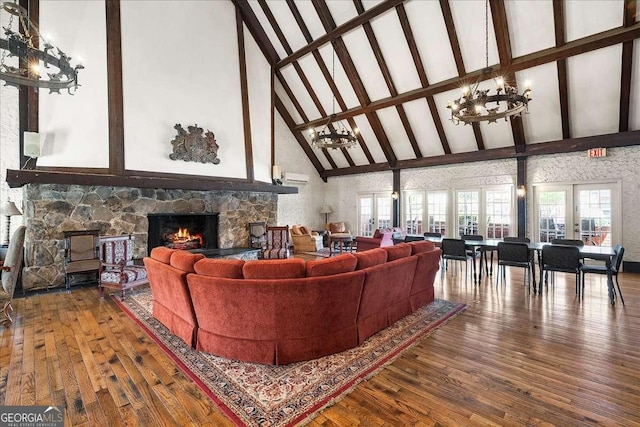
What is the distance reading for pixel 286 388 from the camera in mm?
2375

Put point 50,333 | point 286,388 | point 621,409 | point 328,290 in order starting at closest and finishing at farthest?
point 621,409 < point 286,388 < point 328,290 < point 50,333

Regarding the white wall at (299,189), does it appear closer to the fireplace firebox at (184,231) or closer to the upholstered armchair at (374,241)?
the fireplace firebox at (184,231)

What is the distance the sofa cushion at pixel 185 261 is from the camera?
10.0 ft

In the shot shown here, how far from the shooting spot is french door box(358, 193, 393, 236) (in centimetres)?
1130

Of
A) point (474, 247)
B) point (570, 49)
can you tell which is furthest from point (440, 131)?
point (474, 247)

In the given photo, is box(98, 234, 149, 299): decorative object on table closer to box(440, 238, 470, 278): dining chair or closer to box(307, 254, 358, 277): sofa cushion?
box(307, 254, 358, 277): sofa cushion

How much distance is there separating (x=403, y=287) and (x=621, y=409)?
2.03 m

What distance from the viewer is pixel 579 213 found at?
742 centimetres

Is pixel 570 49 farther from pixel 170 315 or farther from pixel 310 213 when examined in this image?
pixel 310 213

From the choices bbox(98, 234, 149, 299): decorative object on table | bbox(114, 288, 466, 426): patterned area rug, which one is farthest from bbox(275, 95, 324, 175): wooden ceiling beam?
bbox(114, 288, 466, 426): patterned area rug

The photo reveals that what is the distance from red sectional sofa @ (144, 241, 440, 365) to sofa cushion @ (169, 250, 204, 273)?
10mm

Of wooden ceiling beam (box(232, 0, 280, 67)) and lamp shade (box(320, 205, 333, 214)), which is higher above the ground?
wooden ceiling beam (box(232, 0, 280, 67))

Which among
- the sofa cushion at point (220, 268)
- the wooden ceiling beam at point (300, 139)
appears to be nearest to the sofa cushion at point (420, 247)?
the sofa cushion at point (220, 268)

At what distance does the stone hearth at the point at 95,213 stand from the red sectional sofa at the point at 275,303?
3.65 meters
